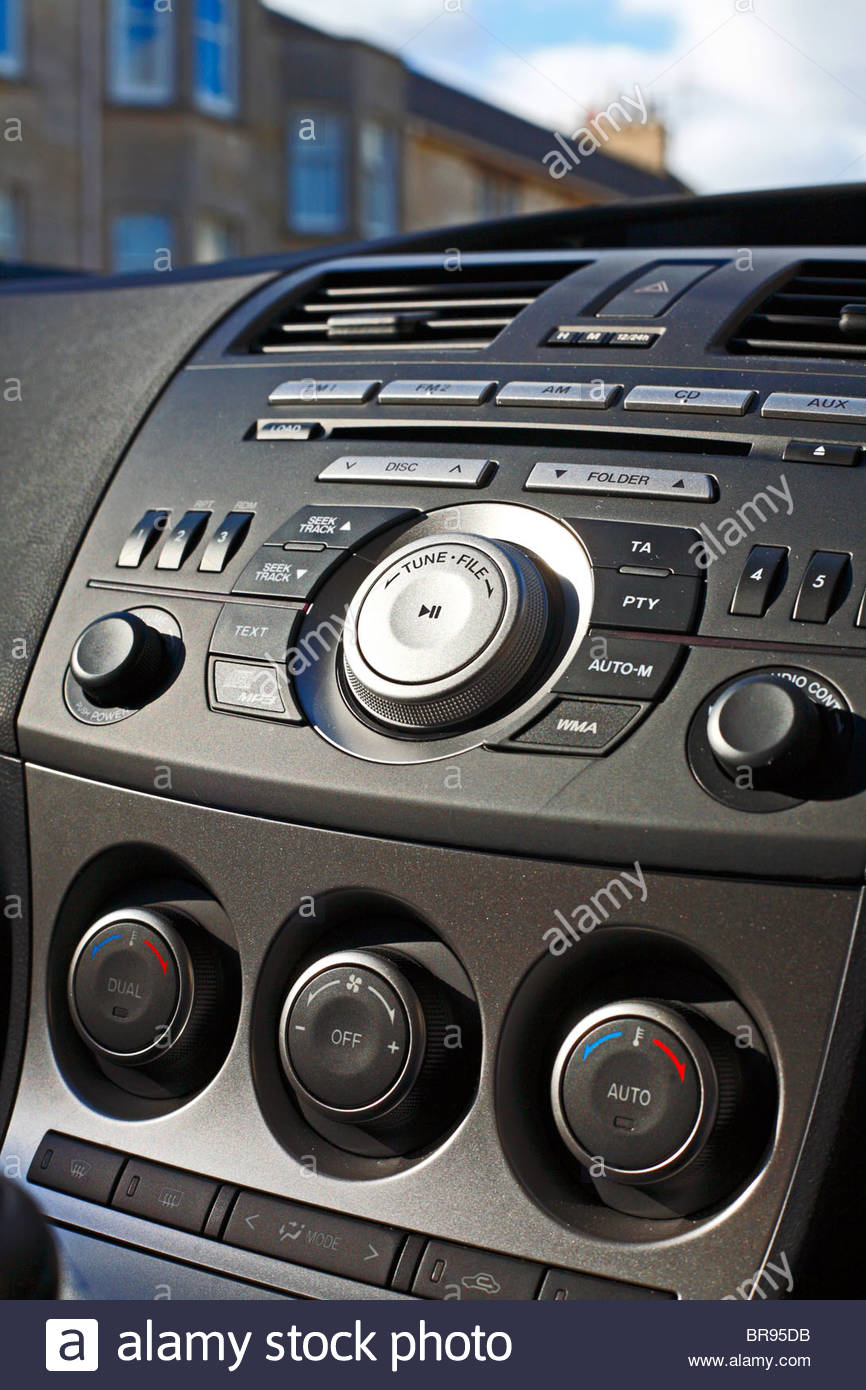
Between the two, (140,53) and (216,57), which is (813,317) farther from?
(216,57)

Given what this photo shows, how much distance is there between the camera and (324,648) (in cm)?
88

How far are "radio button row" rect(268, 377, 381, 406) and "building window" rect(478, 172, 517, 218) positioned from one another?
15.0m

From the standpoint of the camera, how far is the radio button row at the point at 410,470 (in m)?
0.91

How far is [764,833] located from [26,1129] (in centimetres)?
54

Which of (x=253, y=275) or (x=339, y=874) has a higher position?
(x=253, y=275)

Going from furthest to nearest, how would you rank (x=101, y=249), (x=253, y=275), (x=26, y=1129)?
(x=101, y=249) < (x=253, y=275) < (x=26, y=1129)

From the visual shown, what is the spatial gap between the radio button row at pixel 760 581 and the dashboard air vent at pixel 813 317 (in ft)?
0.69

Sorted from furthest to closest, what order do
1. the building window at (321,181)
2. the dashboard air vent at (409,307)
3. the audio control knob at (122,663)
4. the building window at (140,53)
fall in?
the building window at (321,181) < the building window at (140,53) < the dashboard air vent at (409,307) < the audio control knob at (122,663)

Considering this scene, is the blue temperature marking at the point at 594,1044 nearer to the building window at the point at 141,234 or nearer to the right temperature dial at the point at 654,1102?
the right temperature dial at the point at 654,1102

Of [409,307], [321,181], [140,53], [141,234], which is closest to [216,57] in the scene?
[140,53]

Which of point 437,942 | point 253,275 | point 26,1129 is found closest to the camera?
point 437,942

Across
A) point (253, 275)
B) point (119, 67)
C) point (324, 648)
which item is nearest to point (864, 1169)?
point (324, 648)

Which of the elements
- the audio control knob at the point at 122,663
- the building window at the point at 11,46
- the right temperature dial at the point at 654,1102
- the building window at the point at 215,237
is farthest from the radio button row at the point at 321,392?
the building window at the point at 215,237

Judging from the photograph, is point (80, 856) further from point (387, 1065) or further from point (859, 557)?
point (859, 557)
